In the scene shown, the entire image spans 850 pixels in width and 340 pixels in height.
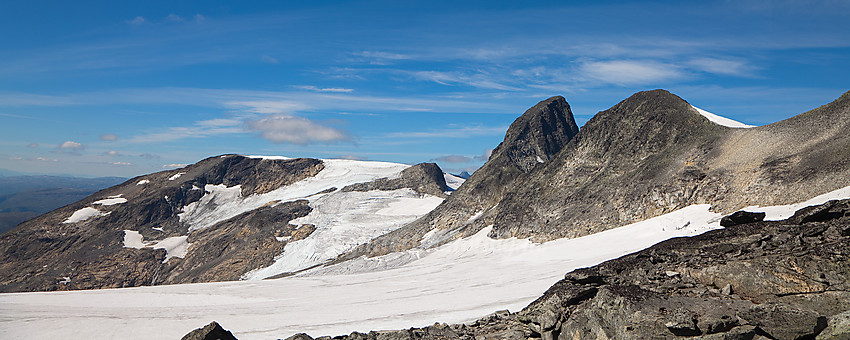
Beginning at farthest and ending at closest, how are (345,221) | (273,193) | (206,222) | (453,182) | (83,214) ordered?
(453,182) < (273,193) < (206,222) < (83,214) < (345,221)

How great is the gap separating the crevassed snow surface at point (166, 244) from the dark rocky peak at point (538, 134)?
51012 mm

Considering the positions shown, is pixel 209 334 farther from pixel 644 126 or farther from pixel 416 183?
pixel 416 183

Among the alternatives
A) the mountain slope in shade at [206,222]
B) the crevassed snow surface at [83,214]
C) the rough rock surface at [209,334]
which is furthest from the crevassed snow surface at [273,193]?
the rough rock surface at [209,334]

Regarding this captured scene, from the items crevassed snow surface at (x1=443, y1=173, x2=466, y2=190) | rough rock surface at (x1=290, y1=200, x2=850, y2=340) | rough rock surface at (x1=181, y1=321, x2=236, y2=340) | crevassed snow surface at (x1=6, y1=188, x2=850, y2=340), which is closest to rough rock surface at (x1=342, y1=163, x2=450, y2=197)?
crevassed snow surface at (x1=443, y1=173, x2=466, y2=190)

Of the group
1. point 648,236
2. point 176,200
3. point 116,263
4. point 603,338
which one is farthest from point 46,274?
point 603,338

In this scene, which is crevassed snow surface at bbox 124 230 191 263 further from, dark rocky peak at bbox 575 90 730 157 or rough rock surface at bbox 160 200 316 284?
dark rocky peak at bbox 575 90 730 157

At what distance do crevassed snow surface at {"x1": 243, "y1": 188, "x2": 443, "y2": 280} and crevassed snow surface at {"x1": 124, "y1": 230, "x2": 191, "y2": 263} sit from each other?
18.6 metres

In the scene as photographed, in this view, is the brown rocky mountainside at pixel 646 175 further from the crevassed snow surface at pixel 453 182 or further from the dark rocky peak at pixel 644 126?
the crevassed snow surface at pixel 453 182

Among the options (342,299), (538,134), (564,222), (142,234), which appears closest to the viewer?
(342,299)

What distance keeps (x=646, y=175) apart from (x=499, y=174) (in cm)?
2609

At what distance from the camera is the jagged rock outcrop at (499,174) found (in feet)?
190

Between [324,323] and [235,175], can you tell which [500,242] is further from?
[235,175]

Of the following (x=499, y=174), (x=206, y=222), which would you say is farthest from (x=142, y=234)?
(x=499, y=174)

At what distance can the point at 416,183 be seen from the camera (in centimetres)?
8938
